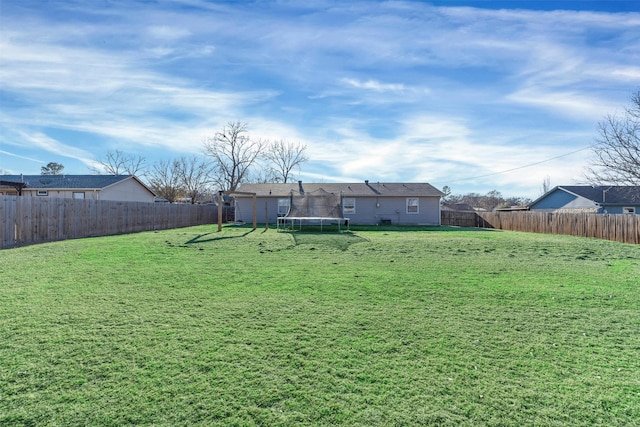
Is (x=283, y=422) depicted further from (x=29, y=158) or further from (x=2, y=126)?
(x=29, y=158)

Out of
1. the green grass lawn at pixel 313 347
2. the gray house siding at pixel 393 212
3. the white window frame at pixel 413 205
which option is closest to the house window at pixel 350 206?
the gray house siding at pixel 393 212

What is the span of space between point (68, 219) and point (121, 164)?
28.6 m

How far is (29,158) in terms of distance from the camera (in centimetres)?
3406

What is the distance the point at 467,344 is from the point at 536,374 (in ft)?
1.82

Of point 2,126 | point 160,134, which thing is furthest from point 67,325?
point 160,134

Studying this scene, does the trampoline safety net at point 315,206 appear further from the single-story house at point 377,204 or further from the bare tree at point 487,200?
the bare tree at point 487,200

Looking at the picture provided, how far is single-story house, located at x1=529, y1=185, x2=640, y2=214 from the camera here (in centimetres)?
2102

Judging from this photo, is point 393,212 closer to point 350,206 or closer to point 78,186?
point 350,206

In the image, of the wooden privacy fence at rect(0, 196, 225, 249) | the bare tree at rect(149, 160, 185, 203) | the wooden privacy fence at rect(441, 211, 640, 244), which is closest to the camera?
the wooden privacy fence at rect(0, 196, 225, 249)

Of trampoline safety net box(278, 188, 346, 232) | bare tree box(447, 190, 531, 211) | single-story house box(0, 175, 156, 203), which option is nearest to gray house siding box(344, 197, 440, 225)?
trampoline safety net box(278, 188, 346, 232)

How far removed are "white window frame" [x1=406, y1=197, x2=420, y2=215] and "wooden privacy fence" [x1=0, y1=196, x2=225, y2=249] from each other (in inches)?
531

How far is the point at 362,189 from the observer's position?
21.2 m

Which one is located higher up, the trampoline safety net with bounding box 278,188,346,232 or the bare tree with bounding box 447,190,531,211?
the bare tree with bounding box 447,190,531,211

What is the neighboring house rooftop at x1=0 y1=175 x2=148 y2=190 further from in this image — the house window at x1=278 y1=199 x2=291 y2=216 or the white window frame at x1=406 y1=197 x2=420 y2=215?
the white window frame at x1=406 y1=197 x2=420 y2=215
